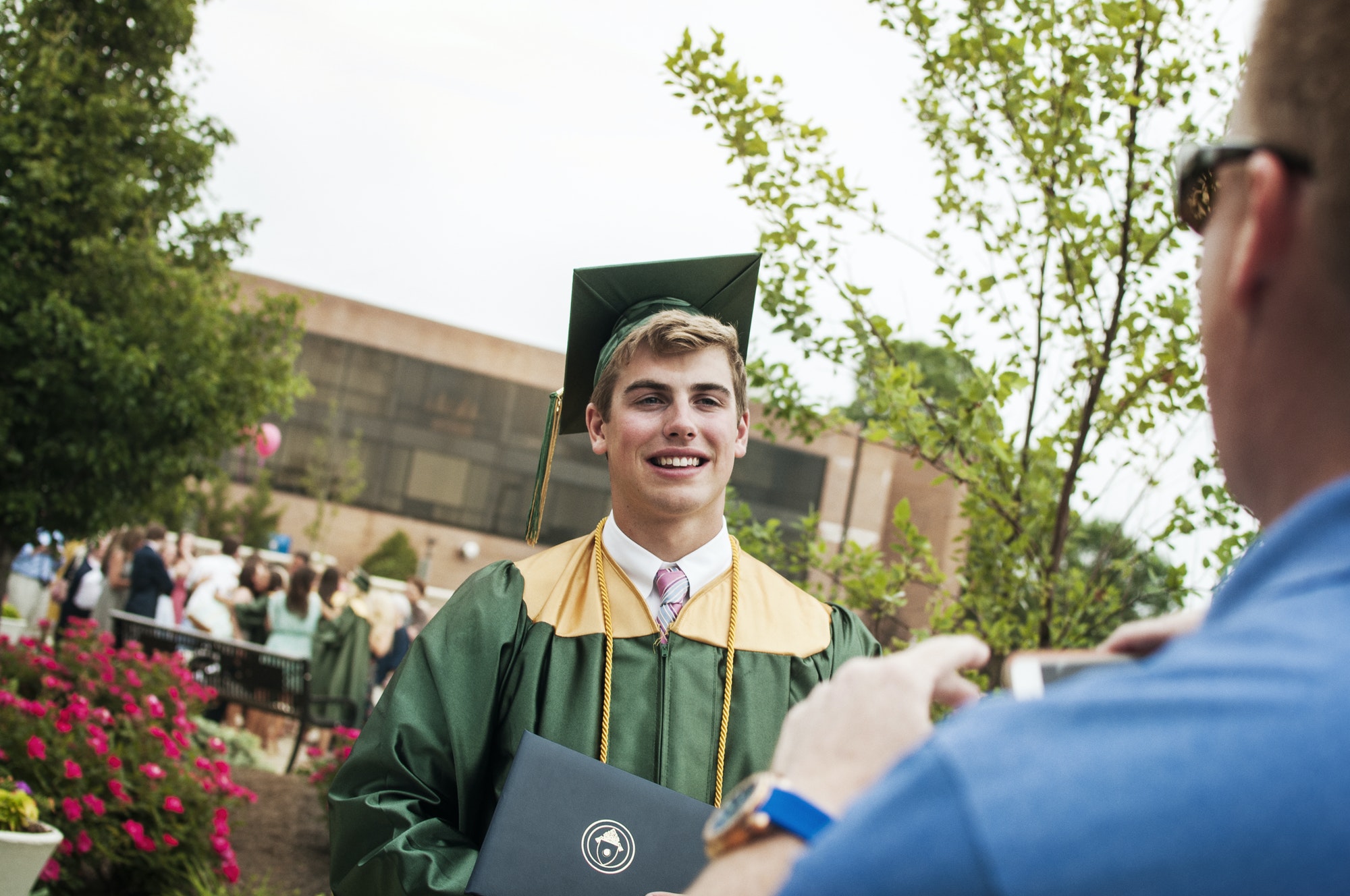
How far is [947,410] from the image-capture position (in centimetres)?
385

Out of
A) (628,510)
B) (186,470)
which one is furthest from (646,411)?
(186,470)

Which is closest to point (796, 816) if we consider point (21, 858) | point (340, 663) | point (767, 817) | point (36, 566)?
point (767, 817)

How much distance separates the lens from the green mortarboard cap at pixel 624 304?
2596 mm

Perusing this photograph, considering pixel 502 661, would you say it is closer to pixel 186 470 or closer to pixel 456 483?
pixel 186 470

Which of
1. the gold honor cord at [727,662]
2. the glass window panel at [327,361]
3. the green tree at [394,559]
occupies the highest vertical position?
the glass window panel at [327,361]

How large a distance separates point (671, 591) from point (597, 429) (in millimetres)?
450

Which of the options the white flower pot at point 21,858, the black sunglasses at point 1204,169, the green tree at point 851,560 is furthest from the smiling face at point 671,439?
the white flower pot at point 21,858

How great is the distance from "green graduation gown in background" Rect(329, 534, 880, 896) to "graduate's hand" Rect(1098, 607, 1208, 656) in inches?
58.5

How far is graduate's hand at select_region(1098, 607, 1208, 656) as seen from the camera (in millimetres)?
794

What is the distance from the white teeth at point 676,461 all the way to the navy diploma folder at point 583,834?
28.7 inches

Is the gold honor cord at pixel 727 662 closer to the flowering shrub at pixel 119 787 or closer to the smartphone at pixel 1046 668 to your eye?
the smartphone at pixel 1046 668

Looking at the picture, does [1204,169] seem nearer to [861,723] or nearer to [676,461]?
[861,723]

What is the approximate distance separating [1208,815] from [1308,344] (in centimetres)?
29

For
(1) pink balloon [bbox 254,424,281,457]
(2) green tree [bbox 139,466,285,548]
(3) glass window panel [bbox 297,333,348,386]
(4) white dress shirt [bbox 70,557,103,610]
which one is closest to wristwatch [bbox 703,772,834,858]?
(4) white dress shirt [bbox 70,557,103,610]
